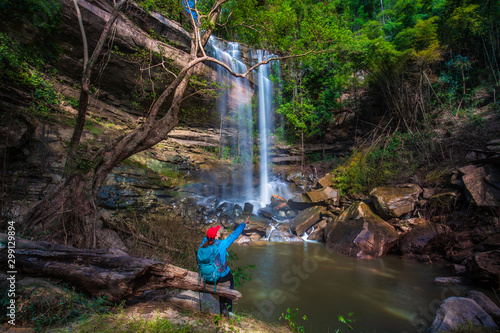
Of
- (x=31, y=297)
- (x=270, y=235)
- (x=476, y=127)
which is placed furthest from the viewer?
(x=270, y=235)

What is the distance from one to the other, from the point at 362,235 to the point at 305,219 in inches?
117

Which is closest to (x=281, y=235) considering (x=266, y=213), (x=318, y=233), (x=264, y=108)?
(x=318, y=233)

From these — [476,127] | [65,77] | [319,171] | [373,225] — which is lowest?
[373,225]

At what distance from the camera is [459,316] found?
3.21m

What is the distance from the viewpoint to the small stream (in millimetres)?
3899

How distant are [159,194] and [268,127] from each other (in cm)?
1116

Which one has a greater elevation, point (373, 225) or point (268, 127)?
point (268, 127)

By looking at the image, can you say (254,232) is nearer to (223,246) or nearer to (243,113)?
(223,246)

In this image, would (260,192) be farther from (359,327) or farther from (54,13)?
(54,13)

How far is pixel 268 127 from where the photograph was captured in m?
18.6

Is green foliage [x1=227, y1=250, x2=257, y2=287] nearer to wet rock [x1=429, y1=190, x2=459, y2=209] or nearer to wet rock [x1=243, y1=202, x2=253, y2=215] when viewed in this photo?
wet rock [x1=243, y1=202, x2=253, y2=215]

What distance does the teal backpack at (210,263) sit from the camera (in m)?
2.82

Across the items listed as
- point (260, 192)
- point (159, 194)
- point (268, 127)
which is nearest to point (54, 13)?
point (159, 194)

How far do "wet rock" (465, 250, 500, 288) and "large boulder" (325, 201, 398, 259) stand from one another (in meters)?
2.33
